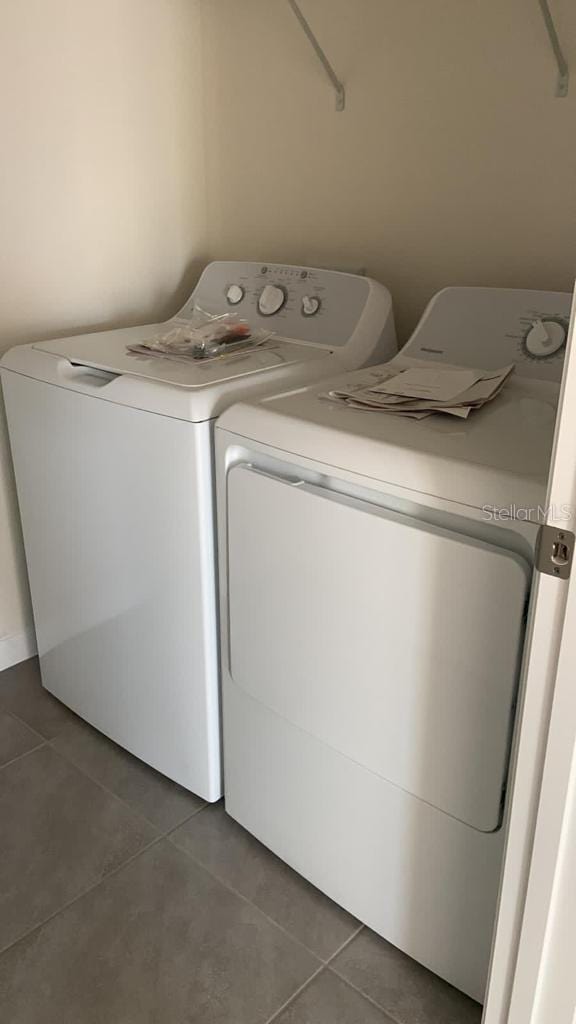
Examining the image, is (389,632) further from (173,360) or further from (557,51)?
(557,51)

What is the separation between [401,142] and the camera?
1.75m

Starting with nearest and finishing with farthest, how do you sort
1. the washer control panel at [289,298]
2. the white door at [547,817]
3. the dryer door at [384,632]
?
the white door at [547,817] < the dryer door at [384,632] < the washer control panel at [289,298]

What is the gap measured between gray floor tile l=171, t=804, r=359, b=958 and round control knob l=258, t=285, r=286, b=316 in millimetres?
1084

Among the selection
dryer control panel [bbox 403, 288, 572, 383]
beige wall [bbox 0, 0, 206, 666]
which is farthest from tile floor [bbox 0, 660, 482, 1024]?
dryer control panel [bbox 403, 288, 572, 383]

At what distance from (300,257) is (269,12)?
560 mm

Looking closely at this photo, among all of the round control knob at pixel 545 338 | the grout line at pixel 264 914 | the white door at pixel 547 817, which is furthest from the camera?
the round control knob at pixel 545 338

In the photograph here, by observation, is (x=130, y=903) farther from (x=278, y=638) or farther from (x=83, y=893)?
(x=278, y=638)

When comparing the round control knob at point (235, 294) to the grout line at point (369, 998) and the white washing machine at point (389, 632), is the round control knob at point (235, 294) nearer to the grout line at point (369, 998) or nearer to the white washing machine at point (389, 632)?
the white washing machine at point (389, 632)

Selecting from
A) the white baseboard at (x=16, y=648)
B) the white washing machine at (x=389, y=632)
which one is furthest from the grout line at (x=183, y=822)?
the white baseboard at (x=16, y=648)

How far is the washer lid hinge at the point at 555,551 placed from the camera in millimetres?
772

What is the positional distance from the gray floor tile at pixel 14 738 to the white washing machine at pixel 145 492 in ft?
0.38

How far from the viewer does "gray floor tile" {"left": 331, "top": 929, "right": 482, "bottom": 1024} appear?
4.05 ft

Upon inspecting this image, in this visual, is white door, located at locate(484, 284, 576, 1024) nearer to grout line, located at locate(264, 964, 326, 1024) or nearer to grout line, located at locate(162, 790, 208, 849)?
grout line, located at locate(264, 964, 326, 1024)

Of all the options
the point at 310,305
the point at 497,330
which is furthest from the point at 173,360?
the point at 497,330
